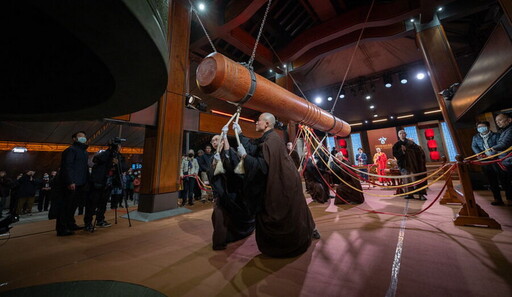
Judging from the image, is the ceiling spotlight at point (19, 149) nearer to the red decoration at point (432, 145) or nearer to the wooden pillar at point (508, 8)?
the wooden pillar at point (508, 8)

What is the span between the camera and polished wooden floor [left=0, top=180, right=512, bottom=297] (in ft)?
4.20

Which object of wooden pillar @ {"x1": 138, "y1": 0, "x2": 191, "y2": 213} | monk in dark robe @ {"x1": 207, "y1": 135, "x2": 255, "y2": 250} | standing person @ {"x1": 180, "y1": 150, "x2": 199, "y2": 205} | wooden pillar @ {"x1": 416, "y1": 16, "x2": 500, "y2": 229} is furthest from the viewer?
standing person @ {"x1": 180, "y1": 150, "x2": 199, "y2": 205}

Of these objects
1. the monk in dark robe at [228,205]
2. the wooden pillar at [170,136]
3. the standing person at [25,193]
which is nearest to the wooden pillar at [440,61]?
the monk in dark robe at [228,205]

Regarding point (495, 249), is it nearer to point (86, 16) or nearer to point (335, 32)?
point (86, 16)

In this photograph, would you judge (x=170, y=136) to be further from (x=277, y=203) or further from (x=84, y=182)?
(x=277, y=203)

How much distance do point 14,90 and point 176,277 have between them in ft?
5.23

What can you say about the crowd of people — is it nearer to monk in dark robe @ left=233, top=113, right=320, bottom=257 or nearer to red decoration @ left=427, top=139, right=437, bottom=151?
monk in dark robe @ left=233, top=113, right=320, bottom=257

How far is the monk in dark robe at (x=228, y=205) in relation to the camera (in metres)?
2.11

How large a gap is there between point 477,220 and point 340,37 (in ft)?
20.2

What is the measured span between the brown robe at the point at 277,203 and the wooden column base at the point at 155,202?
8.85 ft

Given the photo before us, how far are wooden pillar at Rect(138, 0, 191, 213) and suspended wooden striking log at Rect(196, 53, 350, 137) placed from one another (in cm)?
300

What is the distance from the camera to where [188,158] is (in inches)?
234

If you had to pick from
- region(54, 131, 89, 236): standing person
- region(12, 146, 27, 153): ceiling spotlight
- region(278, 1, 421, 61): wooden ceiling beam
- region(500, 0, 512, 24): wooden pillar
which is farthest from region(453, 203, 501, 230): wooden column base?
region(12, 146, 27, 153): ceiling spotlight

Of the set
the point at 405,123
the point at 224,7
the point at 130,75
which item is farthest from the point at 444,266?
the point at 405,123
